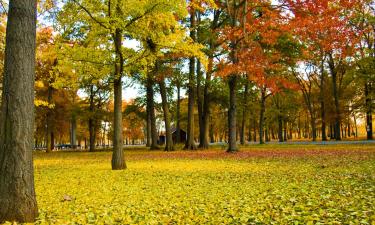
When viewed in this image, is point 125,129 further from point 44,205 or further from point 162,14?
point 44,205

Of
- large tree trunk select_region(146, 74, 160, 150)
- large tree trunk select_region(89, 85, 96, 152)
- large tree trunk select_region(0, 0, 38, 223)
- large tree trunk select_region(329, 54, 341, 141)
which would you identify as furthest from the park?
large tree trunk select_region(89, 85, 96, 152)

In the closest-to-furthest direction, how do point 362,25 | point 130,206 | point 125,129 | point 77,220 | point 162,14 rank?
point 77,220 < point 130,206 < point 162,14 < point 362,25 < point 125,129

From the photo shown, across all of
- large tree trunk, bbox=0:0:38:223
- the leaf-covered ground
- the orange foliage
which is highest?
the orange foliage

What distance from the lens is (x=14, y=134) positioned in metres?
5.94

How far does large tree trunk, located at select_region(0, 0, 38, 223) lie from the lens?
5.91 meters

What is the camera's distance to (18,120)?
19.6 ft

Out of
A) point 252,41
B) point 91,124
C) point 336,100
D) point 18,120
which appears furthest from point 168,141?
point 18,120

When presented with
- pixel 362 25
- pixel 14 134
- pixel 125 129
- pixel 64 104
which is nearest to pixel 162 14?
pixel 14 134

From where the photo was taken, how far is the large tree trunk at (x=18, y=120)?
5.91m

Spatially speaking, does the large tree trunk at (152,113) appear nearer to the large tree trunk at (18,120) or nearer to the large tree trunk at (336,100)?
the large tree trunk at (336,100)

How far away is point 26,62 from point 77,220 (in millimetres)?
2697

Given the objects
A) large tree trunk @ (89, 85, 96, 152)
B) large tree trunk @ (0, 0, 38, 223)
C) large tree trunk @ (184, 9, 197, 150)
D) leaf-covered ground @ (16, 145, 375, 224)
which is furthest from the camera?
large tree trunk @ (89, 85, 96, 152)

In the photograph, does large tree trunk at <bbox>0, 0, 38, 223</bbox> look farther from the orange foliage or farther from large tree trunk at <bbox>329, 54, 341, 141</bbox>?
large tree trunk at <bbox>329, 54, 341, 141</bbox>

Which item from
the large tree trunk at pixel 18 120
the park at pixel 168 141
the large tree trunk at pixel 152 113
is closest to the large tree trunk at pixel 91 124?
the large tree trunk at pixel 152 113
